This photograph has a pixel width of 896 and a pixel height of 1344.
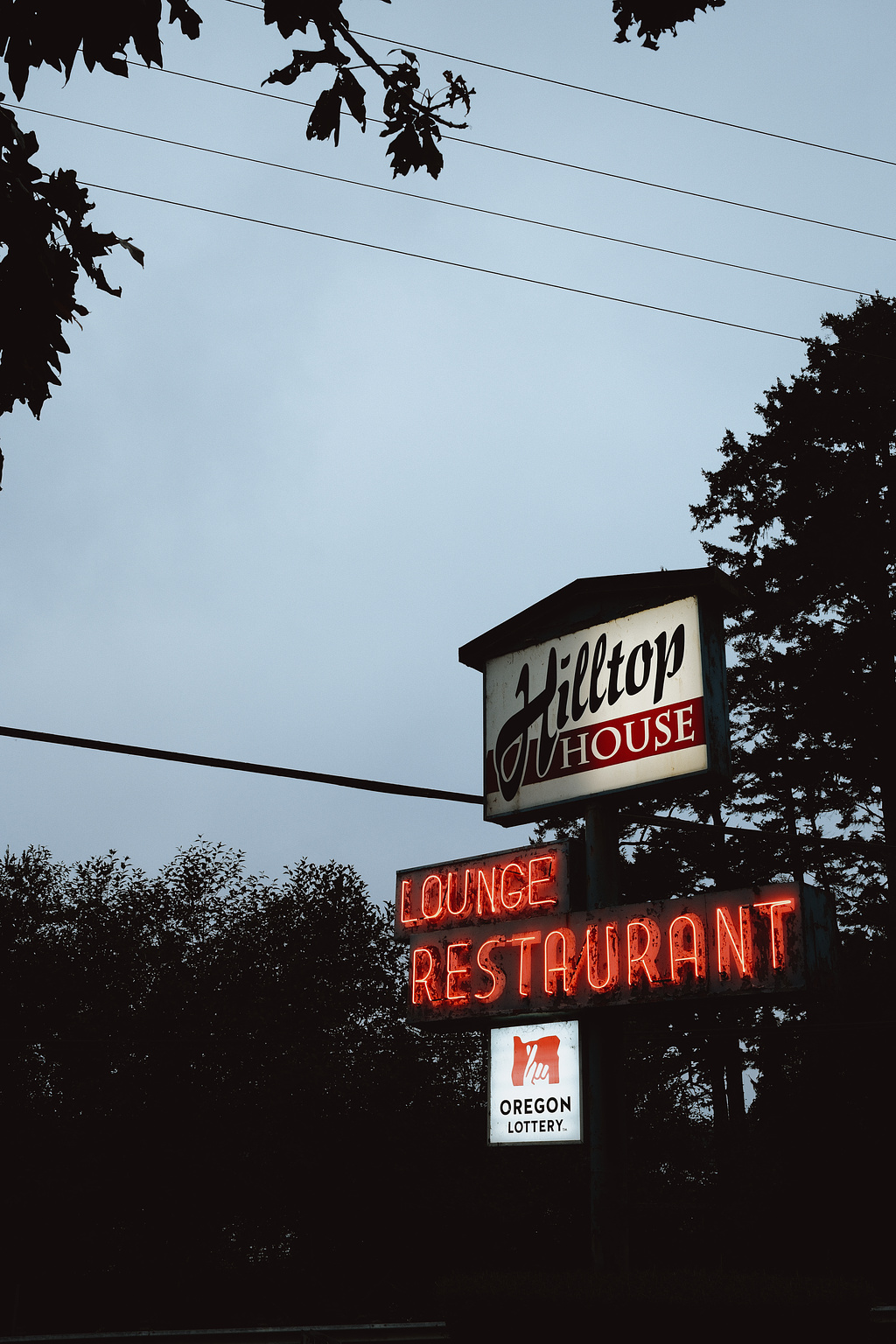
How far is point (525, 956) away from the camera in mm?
12867

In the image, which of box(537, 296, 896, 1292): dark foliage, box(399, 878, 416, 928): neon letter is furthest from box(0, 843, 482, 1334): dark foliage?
box(399, 878, 416, 928): neon letter

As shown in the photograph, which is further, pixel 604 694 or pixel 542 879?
pixel 604 694

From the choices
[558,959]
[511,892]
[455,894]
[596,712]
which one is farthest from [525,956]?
[596,712]

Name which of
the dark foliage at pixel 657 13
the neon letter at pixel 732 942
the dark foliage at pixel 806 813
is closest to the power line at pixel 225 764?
the neon letter at pixel 732 942

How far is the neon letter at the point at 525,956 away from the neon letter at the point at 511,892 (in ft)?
1.28

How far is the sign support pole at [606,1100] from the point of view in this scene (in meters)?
11.5

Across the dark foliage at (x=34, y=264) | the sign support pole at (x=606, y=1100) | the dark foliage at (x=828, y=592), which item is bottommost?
the sign support pole at (x=606, y=1100)

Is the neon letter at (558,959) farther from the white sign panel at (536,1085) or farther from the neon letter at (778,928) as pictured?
the neon letter at (778,928)

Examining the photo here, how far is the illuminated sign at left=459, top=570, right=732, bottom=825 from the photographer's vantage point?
12.7 metres

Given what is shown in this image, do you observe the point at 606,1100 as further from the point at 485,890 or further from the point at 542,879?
the point at 485,890

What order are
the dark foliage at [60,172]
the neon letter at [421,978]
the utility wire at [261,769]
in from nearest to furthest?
the dark foliage at [60,172] < the utility wire at [261,769] < the neon letter at [421,978]

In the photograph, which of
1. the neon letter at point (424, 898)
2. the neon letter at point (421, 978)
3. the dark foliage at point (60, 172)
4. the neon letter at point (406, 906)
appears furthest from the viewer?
the neon letter at point (406, 906)

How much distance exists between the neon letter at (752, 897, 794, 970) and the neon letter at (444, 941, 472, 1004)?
3710mm

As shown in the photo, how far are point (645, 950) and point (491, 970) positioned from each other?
2027mm
